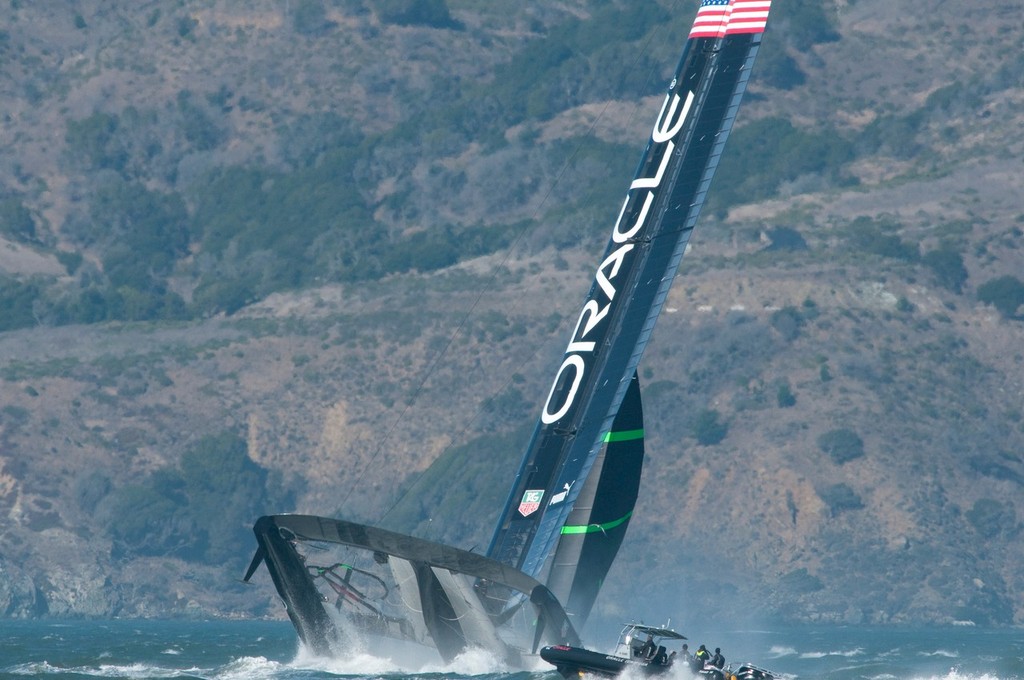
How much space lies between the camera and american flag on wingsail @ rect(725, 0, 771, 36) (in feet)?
159

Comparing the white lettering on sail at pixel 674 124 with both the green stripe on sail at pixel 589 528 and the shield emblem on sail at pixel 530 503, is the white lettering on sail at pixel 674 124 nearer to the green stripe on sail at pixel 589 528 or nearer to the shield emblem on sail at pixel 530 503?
the shield emblem on sail at pixel 530 503

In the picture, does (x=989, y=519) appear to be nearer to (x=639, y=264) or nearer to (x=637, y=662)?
(x=639, y=264)

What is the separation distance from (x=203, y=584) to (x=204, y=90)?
83417 mm

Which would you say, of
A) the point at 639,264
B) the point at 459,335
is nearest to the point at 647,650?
the point at 639,264

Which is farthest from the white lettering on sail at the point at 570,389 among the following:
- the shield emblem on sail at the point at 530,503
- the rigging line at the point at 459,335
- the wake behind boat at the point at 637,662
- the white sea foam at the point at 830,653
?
the rigging line at the point at 459,335

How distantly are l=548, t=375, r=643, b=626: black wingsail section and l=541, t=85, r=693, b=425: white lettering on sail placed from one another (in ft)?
4.80

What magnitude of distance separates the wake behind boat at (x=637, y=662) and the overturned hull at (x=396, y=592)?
158 cm

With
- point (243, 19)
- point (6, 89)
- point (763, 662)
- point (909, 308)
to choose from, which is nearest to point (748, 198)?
point (909, 308)

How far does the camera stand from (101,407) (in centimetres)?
12900

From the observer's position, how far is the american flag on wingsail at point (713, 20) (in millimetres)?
48594

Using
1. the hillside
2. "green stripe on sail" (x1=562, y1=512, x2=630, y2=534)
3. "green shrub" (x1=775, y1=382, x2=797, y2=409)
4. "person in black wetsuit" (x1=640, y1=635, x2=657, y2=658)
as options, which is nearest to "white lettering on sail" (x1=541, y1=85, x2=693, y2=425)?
"green stripe on sail" (x1=562, y1=512, x2=630, y2=534)

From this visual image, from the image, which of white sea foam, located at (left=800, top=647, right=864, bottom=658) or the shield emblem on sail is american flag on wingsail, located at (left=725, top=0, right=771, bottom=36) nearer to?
the shield emblem on sail

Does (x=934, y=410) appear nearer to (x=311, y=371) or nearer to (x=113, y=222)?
(x=311, y=371)

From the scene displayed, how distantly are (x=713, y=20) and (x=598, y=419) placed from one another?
9621 mm
